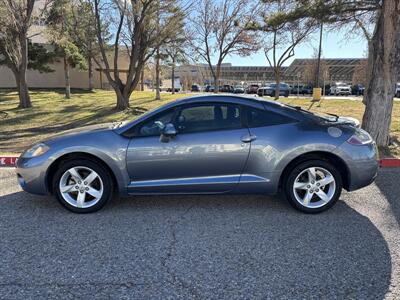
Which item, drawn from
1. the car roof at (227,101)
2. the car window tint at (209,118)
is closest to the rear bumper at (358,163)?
the car roof at (227,101)

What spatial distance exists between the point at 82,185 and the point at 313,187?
2853 millimetres

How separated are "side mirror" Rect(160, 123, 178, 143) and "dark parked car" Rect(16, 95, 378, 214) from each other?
0.5 inches

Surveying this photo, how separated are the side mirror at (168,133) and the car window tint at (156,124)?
0.10 m

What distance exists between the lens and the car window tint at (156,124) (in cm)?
443

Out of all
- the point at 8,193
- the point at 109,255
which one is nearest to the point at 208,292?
the point at 109,255

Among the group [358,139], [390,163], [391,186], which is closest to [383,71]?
[390,163]

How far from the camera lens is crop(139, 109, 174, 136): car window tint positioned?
4430 mm

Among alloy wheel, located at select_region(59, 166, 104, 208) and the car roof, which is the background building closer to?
the car roof

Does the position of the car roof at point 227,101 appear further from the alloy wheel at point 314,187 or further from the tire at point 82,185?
the alloy wheel at point 314,187

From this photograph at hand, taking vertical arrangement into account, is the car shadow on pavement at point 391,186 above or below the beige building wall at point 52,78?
below

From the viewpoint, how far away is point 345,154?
4375mm

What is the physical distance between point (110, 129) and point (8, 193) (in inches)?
80.8

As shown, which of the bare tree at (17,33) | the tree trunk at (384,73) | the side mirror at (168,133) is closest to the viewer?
the side mirror at (168,133)

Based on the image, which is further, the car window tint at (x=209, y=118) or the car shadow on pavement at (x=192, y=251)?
the car window tint at (x=209, y=118)
